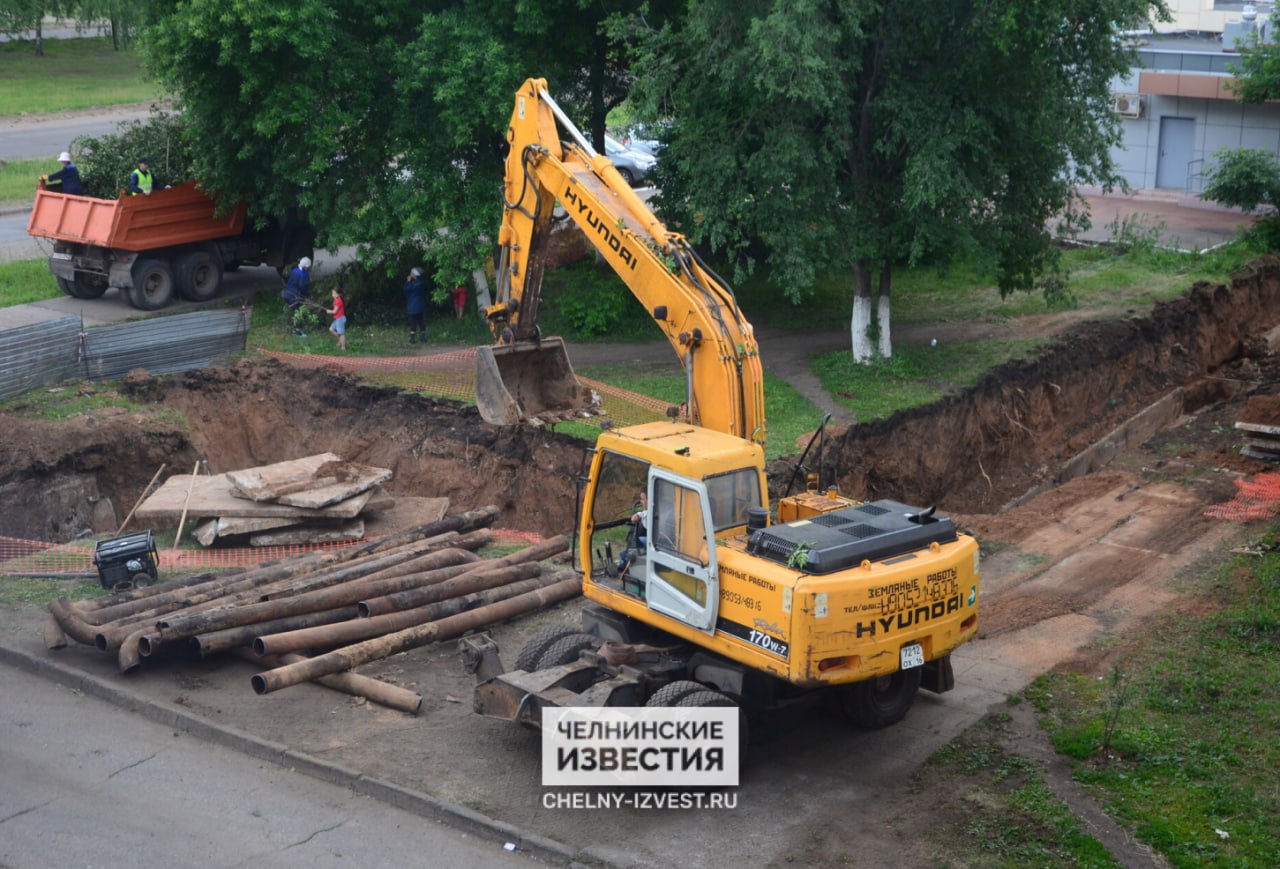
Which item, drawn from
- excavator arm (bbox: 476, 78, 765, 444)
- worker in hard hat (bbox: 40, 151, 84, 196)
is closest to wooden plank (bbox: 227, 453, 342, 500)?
excavator arm (bbox: 476, 78, 765, 444)

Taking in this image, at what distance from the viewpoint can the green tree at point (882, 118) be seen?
19516 mm

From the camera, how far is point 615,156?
3500 centimetres

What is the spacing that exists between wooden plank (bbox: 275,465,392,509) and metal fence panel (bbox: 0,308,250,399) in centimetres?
606

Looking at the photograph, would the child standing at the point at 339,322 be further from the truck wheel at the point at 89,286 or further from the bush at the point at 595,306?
the truck wheel at the point at 89,286

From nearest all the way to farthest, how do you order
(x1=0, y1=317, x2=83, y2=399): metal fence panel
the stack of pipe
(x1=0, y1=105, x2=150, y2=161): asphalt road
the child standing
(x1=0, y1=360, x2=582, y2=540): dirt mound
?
the stack of pipe
(x1=0, y1=360, x2=582, y2=540): dirt mound
(x1=0, y1=317, x2=83, y2=399): metal fence panel
the child standing
(x1=0, y1=105, x2=150, y2=161): asphalt road

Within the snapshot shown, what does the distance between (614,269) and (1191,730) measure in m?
7.20

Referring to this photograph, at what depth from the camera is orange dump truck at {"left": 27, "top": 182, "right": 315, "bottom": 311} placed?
79.0ft

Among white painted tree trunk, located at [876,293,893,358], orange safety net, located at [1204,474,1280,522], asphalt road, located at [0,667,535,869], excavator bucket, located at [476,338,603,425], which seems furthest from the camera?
white painted tree trunk, located at [876,293,893,358]

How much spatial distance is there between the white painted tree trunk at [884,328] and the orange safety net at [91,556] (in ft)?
28.0

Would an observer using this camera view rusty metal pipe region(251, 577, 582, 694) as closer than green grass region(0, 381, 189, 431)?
Yes

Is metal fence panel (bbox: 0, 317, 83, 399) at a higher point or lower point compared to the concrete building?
lower

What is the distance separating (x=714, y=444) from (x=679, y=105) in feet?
35.6

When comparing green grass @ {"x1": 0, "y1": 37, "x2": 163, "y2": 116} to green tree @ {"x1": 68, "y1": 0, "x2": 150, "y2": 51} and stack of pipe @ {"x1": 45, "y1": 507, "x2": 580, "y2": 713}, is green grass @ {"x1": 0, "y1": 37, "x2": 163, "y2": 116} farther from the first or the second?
stack of pipe @ {"x1": 45, "y1": 507, "x2": 580, "y2": 713}

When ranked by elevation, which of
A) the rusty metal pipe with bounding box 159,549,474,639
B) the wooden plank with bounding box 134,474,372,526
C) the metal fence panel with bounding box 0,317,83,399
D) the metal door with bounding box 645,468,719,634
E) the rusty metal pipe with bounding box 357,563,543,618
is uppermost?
the metal fence panel with bounding box 0,317,83,399
